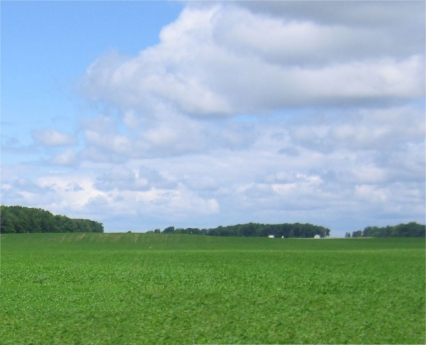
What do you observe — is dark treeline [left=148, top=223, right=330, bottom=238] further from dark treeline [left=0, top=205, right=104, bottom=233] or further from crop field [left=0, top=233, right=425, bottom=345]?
crop field [left=0, top=233, right=425, bottom=345]

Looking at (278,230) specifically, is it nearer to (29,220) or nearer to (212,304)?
(29,220)

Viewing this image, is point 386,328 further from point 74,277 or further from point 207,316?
point 74,277

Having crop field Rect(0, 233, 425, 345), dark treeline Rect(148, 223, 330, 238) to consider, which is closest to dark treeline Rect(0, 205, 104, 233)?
dark treeline Rect(148, 223, 330, 238)

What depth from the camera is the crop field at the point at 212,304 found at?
1783 cm

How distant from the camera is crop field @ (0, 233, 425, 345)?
1783 centimetres

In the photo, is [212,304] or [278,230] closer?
[212,304]

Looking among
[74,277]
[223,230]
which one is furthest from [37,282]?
[223,230]

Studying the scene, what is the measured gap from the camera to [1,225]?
11038 cm

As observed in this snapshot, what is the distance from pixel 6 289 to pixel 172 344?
1111 centimetres

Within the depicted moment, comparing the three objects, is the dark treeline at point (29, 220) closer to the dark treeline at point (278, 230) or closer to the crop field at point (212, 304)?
the dark treeline at point (278, 230)

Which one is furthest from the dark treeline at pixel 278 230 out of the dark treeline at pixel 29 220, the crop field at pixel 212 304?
the crop field at pixel 212 304

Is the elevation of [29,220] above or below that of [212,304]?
above

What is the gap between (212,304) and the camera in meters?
21.8

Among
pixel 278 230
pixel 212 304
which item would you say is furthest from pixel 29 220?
pixel 212 304
